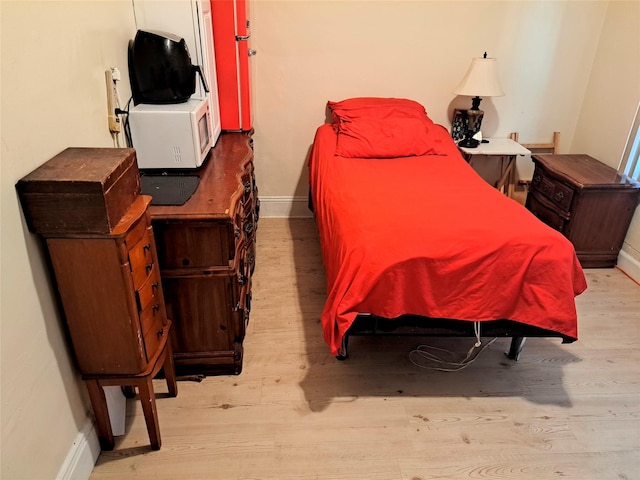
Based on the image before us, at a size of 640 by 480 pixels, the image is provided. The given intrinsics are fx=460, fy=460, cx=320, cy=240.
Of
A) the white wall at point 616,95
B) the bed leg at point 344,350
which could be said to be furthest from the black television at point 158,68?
the white wall at point 616,95

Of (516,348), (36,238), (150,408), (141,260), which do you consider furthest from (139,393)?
(516,348)

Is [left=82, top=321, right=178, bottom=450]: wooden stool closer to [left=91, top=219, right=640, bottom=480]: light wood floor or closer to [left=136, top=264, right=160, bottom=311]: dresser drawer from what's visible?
[left=91, top=219, right=640, bottom=480]: light wood floor

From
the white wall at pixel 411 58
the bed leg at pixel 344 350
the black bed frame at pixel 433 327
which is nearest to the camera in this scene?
the black bed frame at pixel 433 327

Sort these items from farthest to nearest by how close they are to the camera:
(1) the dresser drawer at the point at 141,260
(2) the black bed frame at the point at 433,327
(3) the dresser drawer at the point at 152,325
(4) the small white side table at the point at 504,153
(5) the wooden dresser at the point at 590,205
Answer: (4) the small white side table at the point at 504,153, (5) the wooden dresser at the point at 590,205, (2) the black bed frame at the point at 433,327, (3) the dresser drawer at the point at 152,325, (1) the dresser drawer at the point at 141,260

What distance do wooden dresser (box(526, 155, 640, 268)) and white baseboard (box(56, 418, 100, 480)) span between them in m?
2.84

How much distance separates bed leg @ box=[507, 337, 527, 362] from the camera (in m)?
2.18

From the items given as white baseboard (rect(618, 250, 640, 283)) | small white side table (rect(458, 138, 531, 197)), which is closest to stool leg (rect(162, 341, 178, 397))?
small white side table (rect(458, 138, 531, 197))

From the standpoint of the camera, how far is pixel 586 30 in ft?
10.6

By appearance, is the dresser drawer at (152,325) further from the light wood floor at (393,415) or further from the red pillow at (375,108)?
the red pillow at (375,108)

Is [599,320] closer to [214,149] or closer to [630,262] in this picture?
[630,262]

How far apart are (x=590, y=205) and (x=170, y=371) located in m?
2.62

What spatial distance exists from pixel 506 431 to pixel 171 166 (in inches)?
72.5

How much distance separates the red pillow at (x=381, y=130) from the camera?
2.90 m

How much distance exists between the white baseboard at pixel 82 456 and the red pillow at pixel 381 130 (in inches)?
78.2
